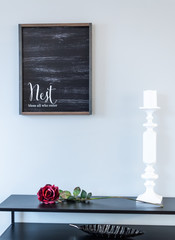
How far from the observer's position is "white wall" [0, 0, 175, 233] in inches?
68.2

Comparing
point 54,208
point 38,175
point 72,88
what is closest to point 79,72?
point 72,88

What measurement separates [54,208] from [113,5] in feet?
3.39

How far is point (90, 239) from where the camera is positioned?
1.55m

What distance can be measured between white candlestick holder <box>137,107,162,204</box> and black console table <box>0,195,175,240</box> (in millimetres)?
54

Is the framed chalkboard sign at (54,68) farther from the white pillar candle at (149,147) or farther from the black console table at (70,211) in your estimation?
the black console table at (70,211)

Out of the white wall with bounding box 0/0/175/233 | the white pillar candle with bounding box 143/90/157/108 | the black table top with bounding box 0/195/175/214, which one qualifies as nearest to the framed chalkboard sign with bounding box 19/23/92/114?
the white wall with bounding box 0/0/175/233

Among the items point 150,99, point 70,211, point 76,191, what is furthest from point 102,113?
point 70,211

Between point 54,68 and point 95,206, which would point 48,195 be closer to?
point 95,206

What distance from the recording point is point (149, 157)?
63.2 inches

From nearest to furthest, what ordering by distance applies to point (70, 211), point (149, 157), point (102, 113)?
point (70, 211) → point (149, 157) → point (102, 113)

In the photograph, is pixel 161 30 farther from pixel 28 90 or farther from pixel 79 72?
pixel 28 90

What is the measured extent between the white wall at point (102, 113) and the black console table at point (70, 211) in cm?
14

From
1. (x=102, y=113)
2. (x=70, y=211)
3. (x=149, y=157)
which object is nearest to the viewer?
(x=70, y=211)

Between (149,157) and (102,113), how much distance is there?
33 centimetres
